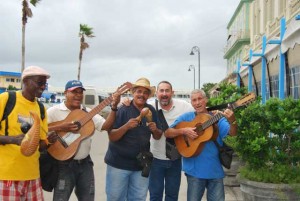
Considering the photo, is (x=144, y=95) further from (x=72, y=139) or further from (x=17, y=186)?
(x=17, y=186)

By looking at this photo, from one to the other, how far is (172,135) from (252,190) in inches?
42.1

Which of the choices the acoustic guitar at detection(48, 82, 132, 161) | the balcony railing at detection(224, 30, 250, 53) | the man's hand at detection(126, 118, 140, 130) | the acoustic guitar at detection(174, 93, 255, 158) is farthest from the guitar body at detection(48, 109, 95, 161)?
the balcony railing at detection(224, 30, 250, 53)

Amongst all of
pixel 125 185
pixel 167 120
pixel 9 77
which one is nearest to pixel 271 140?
pixel 167 120

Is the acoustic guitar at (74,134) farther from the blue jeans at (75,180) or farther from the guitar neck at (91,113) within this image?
the blue jeans at (75,180)

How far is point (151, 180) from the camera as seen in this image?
197 inches

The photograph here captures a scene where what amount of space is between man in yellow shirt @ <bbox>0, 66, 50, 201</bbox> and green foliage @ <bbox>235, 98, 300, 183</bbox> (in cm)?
235

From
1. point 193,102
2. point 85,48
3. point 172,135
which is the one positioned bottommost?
point 172,135

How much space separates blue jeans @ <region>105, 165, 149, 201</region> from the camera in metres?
4.23

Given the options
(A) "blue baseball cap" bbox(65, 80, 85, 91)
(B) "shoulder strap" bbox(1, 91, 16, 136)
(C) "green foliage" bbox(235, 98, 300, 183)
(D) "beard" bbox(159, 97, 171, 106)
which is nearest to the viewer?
(B) "shoulder strap" bbox(1, 91, 16, 136)

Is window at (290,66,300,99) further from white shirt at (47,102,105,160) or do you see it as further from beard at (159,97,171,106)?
white shirt at (47,102,105,160)

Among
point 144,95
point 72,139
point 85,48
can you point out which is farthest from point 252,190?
point 85,48

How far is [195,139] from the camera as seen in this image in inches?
169

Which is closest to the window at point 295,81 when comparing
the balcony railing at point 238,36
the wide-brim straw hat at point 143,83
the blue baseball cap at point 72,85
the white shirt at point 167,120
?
the white shirt at point 167,120

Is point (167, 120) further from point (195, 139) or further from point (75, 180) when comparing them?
point (75, 180)
